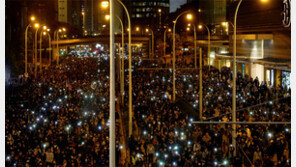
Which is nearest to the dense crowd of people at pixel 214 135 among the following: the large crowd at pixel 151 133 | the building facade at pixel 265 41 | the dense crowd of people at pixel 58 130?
the large crowd at pixel 151 133

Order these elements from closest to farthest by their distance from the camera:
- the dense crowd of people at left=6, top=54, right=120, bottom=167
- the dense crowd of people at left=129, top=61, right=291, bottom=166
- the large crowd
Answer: the dense crowd of people at left=129, top=61, right=291, bottom=166, the large crowd, the dense crowd of people at left=6, top=54, right=120, bottom=167

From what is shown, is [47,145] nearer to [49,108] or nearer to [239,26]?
[49,108]

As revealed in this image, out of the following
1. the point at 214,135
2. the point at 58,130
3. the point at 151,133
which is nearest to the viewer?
the point at 214,135

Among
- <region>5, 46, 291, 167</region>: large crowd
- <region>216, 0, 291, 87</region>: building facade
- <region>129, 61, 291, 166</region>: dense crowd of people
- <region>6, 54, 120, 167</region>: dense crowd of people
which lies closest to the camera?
<region>129, 61, 291, 166</region>: dense crowd of people

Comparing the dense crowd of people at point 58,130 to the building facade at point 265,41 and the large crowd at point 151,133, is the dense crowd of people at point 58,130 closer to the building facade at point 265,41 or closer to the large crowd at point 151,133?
the large crowd at point 151,133

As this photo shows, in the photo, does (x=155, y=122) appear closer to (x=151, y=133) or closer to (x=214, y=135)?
(x=151, y=133)

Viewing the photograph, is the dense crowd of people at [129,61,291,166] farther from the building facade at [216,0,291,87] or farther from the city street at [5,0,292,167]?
the building facade at [216,0,291,87]

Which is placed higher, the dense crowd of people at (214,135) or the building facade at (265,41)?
the building facade at (265,41)

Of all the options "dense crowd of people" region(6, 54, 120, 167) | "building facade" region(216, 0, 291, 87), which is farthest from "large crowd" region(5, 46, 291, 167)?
"building facade" region(216, 0, 291, 87)

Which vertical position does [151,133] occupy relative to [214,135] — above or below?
below

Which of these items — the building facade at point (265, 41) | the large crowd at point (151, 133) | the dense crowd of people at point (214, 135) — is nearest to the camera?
the dense crowd of people at point (214, 135)

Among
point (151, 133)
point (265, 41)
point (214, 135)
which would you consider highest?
point (265, 41)

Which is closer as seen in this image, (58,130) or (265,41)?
(58,130)

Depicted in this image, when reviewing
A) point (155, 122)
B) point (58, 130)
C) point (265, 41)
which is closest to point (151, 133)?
point (155, 122)
